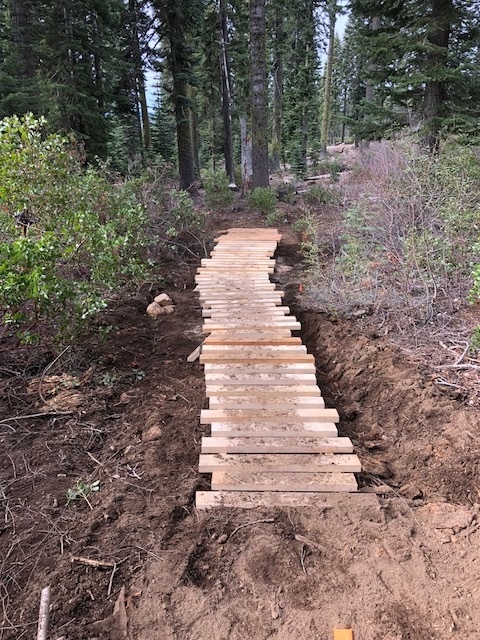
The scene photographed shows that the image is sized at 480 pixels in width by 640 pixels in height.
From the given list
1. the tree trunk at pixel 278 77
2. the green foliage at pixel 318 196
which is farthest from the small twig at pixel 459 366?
the tree trunk at pixel 278 77

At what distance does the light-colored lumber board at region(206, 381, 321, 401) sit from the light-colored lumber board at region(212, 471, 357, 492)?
87cm

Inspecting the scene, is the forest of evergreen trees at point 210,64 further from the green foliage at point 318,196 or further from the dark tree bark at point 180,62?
the green foliage at point 318,196

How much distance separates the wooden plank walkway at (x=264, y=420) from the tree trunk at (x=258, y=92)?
24.4ft

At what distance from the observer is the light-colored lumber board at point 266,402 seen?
10.8 ft

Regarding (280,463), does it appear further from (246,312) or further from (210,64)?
(210,64)

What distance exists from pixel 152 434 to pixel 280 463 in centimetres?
98

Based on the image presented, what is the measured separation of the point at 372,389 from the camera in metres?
3.61

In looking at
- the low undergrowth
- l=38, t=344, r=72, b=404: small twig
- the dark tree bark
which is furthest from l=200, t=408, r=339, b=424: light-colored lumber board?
the dark tree bark

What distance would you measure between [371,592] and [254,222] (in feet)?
31.3

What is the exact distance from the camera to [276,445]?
9.39 ft

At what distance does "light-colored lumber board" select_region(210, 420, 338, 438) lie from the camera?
296cm

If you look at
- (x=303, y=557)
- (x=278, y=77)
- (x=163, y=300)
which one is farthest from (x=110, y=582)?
(x=278, y=77)

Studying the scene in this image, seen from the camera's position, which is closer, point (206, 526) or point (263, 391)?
point (206, 526)

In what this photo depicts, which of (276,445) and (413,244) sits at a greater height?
(413,244)
